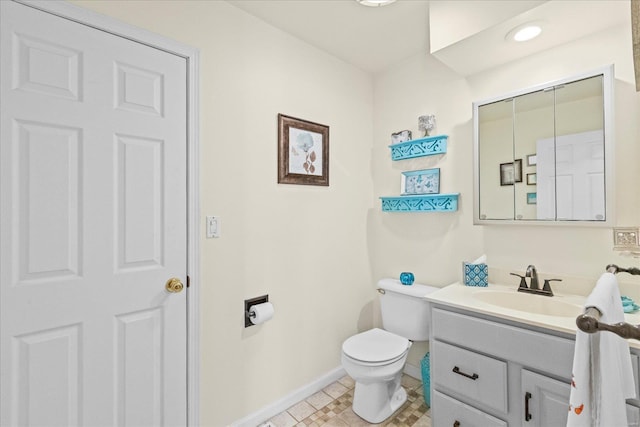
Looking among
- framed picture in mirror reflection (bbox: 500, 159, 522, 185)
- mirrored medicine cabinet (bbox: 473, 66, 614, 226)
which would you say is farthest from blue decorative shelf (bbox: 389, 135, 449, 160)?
framed picture in mirror reflection (bbox: 500, 159, 522, 185)

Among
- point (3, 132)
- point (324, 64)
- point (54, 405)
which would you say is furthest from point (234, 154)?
point (54, 405)

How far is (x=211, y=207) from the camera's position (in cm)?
161

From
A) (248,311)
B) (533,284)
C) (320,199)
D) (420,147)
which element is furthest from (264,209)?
(533,284)

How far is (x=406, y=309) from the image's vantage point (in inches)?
80.3

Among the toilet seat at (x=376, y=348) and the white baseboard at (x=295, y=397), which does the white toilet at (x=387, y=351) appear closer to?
the toilet seat at (x=376, y=348)

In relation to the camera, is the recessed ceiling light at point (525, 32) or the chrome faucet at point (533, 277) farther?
the chrome faucet at point (533, 277)

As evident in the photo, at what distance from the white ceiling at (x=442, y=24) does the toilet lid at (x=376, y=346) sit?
175 centimetres

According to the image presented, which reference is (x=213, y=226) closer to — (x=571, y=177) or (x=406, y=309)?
(x=406, y=309)

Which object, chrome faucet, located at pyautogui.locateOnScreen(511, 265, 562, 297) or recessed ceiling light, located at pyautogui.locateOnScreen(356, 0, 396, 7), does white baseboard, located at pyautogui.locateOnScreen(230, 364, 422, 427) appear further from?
recessed ceiling light, located at pyautogui.locateOnScreen(356, 0, 396, 7)

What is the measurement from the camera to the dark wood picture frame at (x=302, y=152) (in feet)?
6.32

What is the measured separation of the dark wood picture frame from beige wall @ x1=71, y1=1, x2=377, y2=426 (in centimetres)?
5

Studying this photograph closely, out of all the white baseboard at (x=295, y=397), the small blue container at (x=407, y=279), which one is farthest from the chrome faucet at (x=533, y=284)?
the white baseboard at (x=295, y=397)

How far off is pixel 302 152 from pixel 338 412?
5.60ft

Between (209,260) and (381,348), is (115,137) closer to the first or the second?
(209,260)
